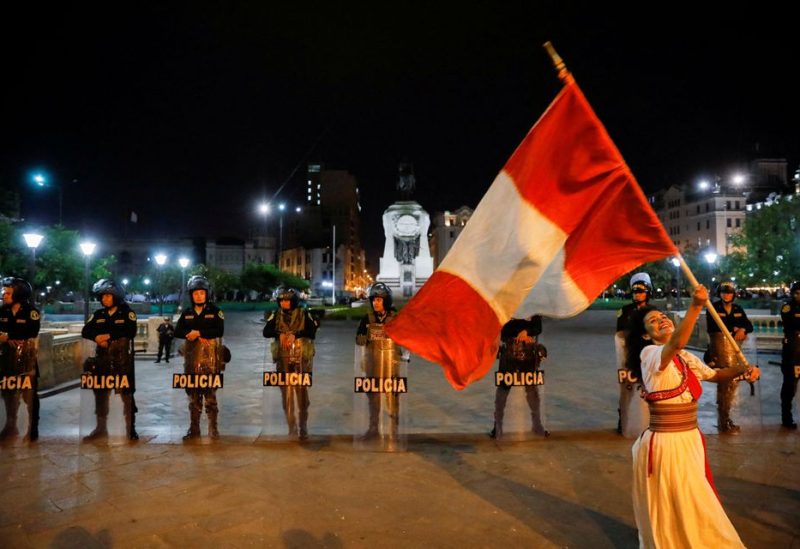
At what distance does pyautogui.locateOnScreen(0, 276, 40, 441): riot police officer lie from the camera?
810 cm

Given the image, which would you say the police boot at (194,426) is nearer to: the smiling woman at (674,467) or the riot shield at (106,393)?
the riot shield at (106,393)

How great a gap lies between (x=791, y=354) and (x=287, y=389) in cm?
742

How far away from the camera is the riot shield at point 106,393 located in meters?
8.01

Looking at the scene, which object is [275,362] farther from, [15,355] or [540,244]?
[540,244]

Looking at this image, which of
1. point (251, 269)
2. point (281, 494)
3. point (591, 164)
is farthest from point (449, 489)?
point (251, 269)

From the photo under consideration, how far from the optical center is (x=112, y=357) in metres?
8.09

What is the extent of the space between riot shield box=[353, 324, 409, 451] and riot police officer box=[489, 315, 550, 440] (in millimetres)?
1387

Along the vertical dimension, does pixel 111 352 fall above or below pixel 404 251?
below

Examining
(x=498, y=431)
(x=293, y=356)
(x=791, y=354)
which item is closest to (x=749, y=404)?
(x=791, y=354)

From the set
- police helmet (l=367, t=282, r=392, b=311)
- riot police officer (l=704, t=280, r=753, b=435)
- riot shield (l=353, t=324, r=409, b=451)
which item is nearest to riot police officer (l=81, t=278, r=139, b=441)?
riot shield (l=353, t=324, r=409, b=451)

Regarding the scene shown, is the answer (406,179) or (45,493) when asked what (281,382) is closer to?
(45,493)

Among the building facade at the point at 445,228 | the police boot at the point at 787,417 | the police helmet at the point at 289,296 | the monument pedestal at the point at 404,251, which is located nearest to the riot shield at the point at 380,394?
the police helmet at the point at 289,296

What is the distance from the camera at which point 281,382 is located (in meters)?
8.02

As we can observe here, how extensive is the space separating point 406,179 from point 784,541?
52495 mm
